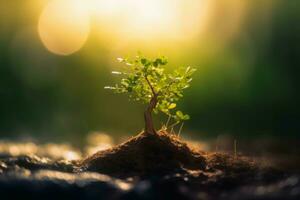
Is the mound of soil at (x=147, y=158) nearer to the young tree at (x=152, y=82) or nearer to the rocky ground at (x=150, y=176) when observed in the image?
the rocky ground at (x=150, y=176)

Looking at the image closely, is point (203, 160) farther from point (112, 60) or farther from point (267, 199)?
point (112, 60)

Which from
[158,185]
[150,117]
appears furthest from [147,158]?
[158,185]

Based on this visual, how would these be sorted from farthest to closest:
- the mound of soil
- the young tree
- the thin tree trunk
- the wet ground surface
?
the thin tree trunk, the young tree, the mound of soil, the wet ground surface

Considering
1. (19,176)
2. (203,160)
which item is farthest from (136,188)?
(203,160)

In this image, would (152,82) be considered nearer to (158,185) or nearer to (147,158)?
(147,158)

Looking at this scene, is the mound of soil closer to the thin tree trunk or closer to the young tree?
the thin tree trunk

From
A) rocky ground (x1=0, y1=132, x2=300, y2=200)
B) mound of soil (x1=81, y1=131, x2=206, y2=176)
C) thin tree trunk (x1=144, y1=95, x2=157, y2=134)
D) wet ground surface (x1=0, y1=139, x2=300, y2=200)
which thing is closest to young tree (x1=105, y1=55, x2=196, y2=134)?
thin tree trunk (x1=144, y1=95, x2=157, y2=134)
